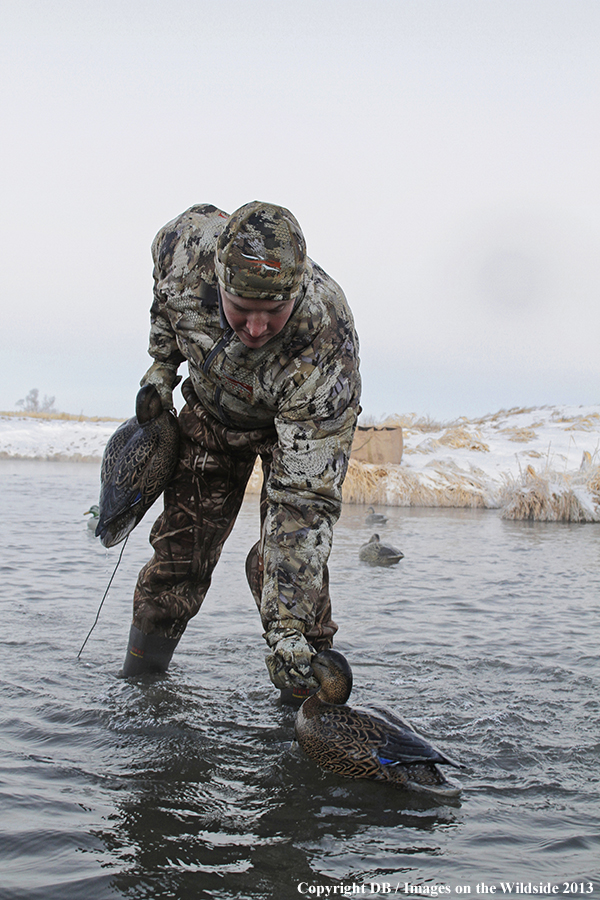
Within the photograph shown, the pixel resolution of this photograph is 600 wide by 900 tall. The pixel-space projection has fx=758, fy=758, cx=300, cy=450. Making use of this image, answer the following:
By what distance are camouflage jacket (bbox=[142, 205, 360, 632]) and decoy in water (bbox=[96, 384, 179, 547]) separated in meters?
0.49

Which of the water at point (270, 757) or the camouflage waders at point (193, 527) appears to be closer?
the water at point (270, 757)

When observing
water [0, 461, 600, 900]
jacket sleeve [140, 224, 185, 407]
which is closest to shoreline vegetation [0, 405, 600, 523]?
water [0, 461, 600, 900]

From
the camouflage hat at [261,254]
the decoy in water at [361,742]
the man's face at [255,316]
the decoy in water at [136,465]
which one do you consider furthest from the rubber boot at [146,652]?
the camouflage hat at [261,254]

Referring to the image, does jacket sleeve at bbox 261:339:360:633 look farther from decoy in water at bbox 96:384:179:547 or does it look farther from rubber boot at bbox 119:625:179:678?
rubber boot at bbox 119:625:179:678

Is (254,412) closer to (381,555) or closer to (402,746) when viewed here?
(402,746)

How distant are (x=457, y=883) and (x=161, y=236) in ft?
9.39

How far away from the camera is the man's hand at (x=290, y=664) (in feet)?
8.97

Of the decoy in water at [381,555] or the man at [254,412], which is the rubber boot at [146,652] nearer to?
the man at [254,412]

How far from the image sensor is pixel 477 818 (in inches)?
106

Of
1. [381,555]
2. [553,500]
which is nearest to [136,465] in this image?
[381,555]

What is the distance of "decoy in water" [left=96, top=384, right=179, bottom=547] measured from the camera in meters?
3.64

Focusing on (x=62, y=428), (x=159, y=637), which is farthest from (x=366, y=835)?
(x=62, y=428)

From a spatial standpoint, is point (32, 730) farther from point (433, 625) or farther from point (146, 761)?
point (433, 625)

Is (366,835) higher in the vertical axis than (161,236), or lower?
lower
